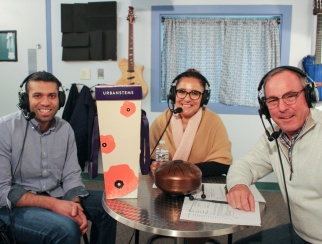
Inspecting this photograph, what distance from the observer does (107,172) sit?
1309mm

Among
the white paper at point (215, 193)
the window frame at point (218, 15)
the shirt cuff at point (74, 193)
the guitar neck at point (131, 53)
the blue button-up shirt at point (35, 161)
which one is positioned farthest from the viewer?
the guitar neck at point (131, 53)

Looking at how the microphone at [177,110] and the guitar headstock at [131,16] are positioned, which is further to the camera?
the guitar headstock at [131,16]

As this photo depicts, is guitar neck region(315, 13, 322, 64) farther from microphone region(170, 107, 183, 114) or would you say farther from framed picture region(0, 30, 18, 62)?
framed picture region(0, 30, 18, 62)

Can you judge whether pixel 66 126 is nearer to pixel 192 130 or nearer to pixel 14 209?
pixel 14 209

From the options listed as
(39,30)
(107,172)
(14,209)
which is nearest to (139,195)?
(107,172)

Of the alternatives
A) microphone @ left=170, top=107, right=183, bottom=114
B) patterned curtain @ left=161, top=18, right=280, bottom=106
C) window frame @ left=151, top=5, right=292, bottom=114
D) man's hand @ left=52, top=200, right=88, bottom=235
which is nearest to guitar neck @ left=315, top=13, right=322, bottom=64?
window frame @ left=151, top=5, right=292, bottom=114

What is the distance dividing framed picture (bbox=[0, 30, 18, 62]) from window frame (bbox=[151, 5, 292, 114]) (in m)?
1.80

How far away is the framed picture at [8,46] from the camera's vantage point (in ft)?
13.0

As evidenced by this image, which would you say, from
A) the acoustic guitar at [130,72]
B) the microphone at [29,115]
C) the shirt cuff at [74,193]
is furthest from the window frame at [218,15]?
the microphone at [29,115]

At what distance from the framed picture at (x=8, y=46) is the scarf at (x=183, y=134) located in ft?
9.55

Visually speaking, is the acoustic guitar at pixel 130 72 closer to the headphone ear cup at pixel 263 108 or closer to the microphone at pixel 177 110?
the microphone at pixel 177 110

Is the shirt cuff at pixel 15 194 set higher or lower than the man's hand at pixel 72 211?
higher

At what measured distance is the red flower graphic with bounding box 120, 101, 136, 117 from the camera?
125cm

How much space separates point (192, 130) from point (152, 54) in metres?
1.98
